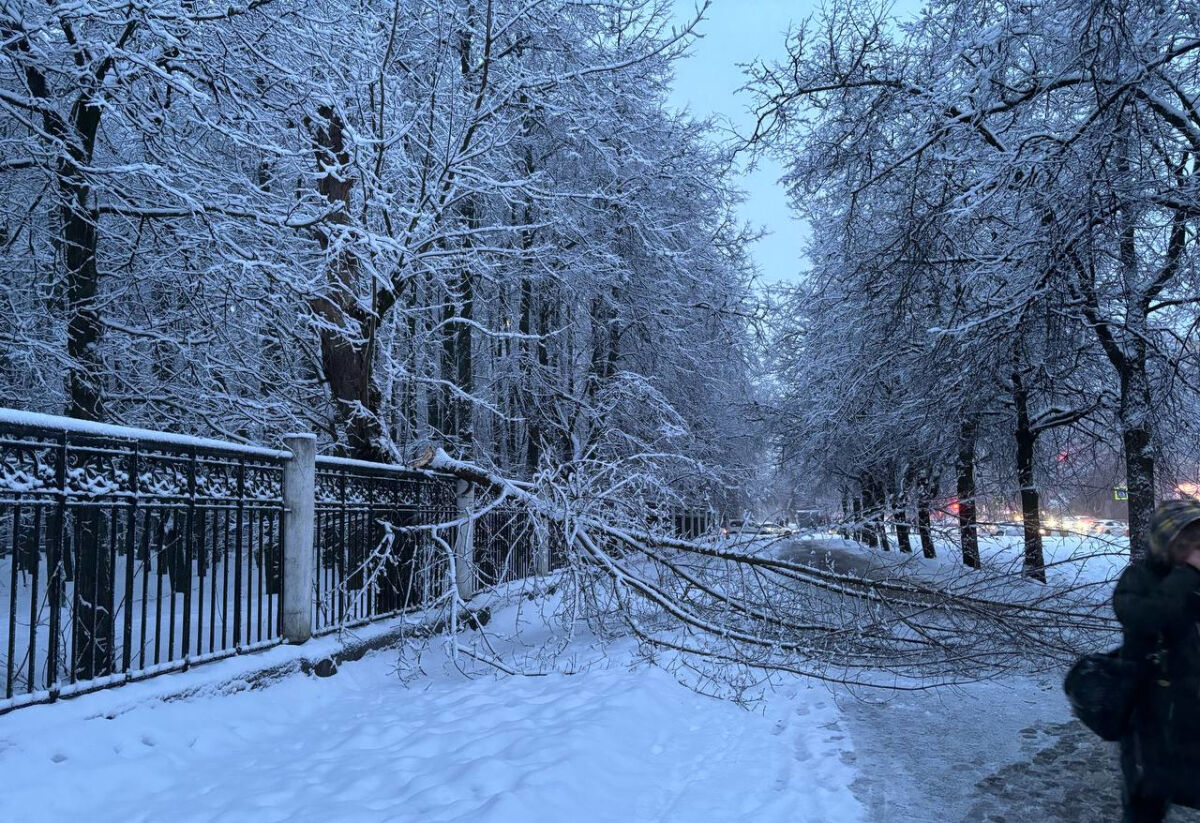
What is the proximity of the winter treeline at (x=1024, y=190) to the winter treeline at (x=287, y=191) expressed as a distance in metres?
2.94

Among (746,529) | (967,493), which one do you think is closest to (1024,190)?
(967,493)

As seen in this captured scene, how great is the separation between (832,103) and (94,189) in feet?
28.3

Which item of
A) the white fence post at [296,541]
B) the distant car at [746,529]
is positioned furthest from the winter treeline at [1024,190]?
the white fence post at [296,541]

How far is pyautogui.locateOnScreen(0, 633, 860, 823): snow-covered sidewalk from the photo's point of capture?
4.03 metres

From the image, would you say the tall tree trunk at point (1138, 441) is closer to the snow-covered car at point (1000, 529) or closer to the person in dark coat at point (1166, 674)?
the snow-covered car at point (1000, 529)

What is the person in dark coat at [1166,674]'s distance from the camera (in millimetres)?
2568

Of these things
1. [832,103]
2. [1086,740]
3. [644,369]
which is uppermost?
[832,103]

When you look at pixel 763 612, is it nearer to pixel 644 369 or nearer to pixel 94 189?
pixel 94 189

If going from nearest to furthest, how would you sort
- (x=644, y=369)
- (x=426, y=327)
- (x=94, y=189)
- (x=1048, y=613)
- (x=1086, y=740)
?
(x=1086, y=740) → (x=1048, y=613) → (x=94, y=189) → (x=426, y=327) → (x=644, y=369)

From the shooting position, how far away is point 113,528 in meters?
4.70

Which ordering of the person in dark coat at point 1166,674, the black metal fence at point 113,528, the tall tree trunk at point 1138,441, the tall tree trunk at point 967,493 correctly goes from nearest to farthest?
the person in dark coat at point 1166,674
the black metal fence at point 113,528
the tall tree trunk at point 967,493
the tall tree trunk at point 1138,441

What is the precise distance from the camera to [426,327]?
15.9m

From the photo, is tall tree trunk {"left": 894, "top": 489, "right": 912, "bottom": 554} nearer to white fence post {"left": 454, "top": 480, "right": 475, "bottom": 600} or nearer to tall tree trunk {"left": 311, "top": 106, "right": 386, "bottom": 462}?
white fence post {"left": 454, "top": 480, "right": 475, "bottom": 600}

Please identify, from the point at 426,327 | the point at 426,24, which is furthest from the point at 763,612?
the point at 426,327
